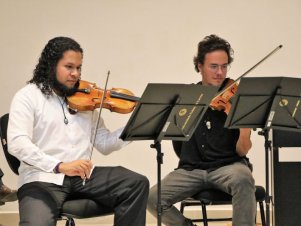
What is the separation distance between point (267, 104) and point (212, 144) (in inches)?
22.6

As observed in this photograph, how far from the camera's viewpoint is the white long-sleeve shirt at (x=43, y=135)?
2.62m

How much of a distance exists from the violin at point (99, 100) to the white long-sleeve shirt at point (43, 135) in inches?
3.0

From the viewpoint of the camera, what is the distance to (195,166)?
3223mm

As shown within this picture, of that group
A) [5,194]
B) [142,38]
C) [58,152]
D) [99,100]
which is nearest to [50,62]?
[99,100]

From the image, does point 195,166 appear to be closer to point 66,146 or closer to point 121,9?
point 66,146

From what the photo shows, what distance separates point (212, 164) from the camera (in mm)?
3176

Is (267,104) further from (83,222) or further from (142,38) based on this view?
(83,222)

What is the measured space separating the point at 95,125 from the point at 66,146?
25 cm

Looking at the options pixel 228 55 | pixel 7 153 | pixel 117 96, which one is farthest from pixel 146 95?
pixel 228 55

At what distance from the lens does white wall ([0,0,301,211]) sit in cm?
424

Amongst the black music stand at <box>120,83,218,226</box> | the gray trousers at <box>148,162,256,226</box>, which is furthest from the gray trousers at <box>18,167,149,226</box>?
the gray trousers at <box>148,162,256,226</box>

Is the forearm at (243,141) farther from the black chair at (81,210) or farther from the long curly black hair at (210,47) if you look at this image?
the black chair at (81,210)

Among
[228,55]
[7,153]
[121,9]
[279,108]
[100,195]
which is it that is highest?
[121,9]

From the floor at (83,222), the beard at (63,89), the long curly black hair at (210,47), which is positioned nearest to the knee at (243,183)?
the long curly black hair at (210,47)
